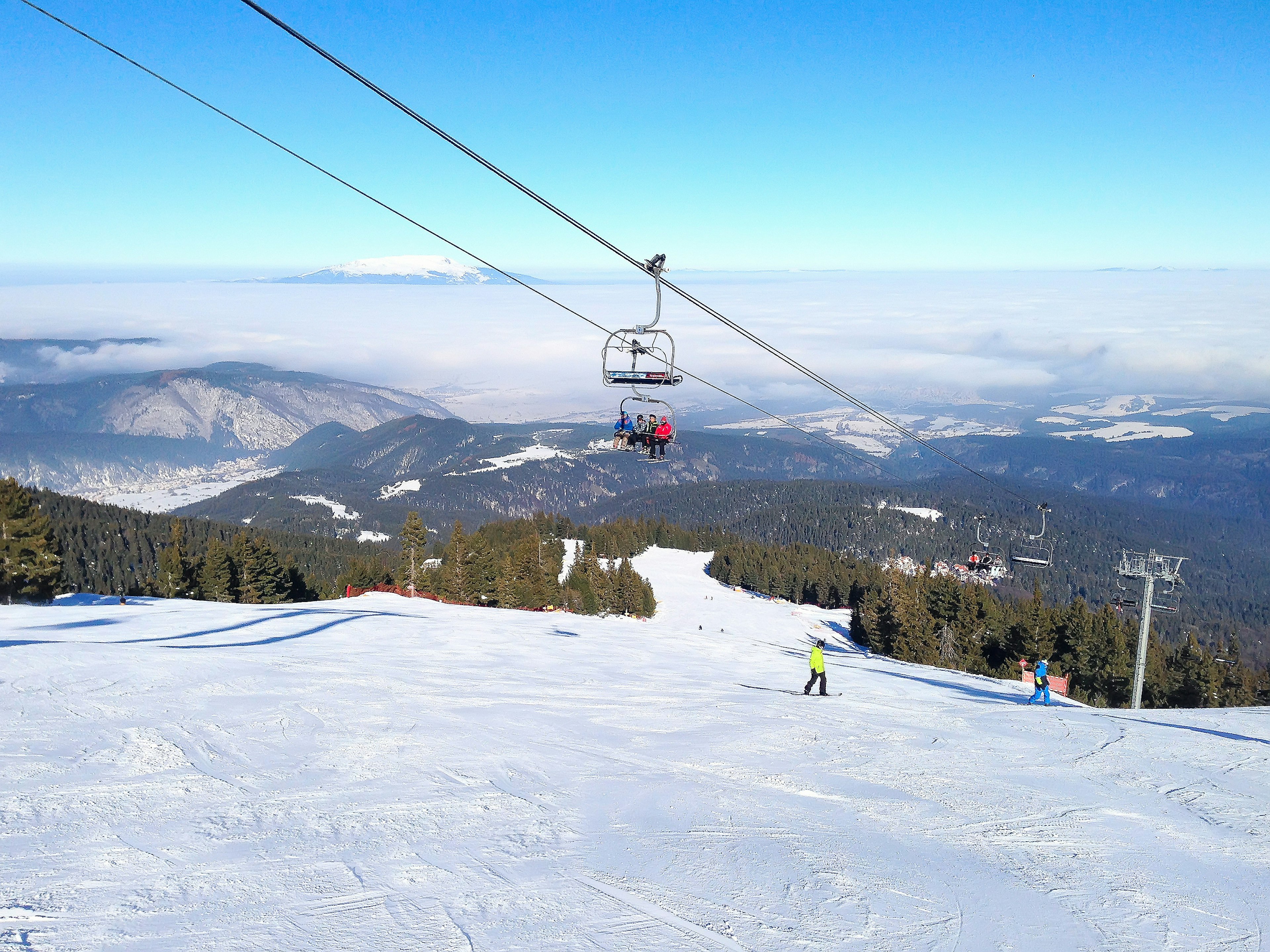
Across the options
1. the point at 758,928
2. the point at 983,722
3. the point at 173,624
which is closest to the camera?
the point at 758,928

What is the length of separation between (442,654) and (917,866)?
51.4ft

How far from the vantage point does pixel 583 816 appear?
8312 mm

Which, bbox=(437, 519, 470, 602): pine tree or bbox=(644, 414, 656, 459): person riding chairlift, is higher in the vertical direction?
bbox=(644, 414, 656, 459): person riding chairlift

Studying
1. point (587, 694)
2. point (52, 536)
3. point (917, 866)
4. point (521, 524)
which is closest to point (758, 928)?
point (917, 866)

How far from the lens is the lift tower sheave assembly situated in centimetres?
2780

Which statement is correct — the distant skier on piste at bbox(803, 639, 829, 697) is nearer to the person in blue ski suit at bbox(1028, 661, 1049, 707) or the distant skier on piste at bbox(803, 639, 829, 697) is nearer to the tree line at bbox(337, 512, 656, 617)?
the person in blue ski suit at bbox(1028, 661, 1049, 707)

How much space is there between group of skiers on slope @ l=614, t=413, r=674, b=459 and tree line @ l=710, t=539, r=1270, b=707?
158 ft

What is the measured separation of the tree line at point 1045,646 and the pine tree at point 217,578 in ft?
183

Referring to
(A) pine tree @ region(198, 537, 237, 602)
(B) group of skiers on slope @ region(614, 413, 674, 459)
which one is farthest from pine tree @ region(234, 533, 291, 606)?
(B) group of skiers on slope @ region(614, 413, 674, 459)

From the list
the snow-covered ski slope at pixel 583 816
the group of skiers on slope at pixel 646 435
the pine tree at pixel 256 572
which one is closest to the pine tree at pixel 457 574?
the pine tree at pixel 256 572

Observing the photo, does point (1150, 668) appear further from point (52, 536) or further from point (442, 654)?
point (52, 536)

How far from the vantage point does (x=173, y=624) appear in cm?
2355

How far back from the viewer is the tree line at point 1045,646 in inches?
2178

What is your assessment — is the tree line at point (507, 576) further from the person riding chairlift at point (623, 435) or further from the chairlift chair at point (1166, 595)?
the person riding chairlift at point (623, 435)
